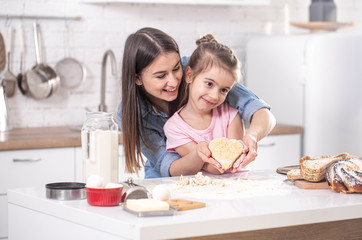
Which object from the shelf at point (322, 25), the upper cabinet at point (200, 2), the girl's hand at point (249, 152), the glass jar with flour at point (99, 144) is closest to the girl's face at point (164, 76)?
the girl's hand at point (249, 152)

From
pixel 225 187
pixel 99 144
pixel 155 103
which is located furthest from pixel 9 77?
pixel 225 187

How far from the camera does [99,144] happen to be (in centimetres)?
177

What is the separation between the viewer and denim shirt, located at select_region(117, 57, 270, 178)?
238 centimetres

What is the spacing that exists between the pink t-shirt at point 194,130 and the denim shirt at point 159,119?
48mm

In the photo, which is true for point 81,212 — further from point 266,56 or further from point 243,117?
point 266,56

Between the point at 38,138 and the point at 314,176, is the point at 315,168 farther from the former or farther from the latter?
the point at 38,138

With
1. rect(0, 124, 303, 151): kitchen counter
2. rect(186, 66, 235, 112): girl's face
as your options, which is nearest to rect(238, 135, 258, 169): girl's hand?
rect(186, 66, 235, 112): girl's face

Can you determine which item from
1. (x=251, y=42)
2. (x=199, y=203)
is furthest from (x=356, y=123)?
(x=199, y=203)

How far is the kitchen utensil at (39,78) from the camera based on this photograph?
3586 mm

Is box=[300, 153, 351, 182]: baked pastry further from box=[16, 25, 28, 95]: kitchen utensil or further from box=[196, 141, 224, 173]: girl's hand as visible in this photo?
box=[16, 25, 28, 95]: kitchen utensil

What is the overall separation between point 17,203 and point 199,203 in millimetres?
553

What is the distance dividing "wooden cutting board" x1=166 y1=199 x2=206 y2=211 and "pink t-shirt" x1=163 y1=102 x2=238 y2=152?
0.71 meters

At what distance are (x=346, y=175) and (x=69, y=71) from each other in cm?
233

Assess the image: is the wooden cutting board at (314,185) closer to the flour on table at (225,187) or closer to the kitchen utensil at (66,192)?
the flour on table at (225,187)
